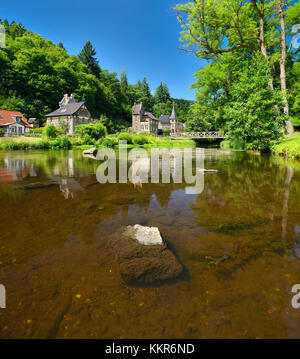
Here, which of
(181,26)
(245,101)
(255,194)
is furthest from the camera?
(181,26)

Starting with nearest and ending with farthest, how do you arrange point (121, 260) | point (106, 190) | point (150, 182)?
1. point (121, 260)
2. point (106, 190)
3. point (150, 182)

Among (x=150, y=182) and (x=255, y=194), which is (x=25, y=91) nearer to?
(x=150, y=182)

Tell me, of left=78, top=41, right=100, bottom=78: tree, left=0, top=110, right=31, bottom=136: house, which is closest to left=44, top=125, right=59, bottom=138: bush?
left=0, top=110, right=31, bottom=136: house

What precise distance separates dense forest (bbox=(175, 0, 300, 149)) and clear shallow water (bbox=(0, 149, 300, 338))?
1755 centimetres

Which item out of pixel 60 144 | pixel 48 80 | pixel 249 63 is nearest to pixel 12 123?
pixel 60 144

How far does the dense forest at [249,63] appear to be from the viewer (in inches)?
757

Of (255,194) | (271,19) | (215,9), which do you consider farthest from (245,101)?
(255,194)

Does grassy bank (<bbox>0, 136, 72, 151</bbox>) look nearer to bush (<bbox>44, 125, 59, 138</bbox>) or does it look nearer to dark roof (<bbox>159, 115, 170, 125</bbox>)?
bush (<bbox>44, 125, 59, 138</bbox>)

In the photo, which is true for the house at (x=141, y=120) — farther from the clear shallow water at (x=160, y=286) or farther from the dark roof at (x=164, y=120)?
the clear shallow water at (x=160, y=286)

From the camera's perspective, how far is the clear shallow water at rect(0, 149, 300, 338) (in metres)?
1.75

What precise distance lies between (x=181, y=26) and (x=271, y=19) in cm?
1322

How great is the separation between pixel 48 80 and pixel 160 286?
68.6m

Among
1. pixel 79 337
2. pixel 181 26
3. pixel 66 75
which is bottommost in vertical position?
pixel 79 337

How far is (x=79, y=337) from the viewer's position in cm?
165
